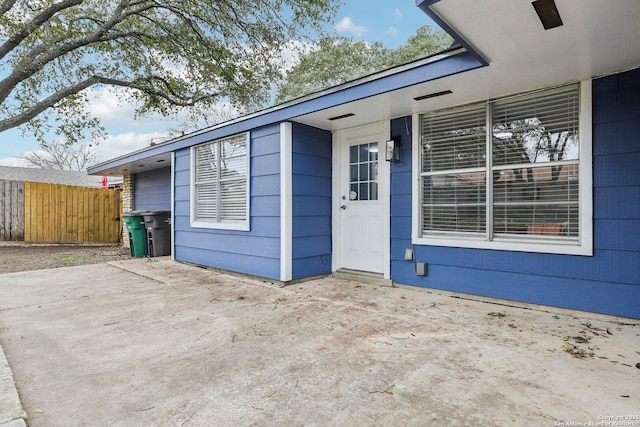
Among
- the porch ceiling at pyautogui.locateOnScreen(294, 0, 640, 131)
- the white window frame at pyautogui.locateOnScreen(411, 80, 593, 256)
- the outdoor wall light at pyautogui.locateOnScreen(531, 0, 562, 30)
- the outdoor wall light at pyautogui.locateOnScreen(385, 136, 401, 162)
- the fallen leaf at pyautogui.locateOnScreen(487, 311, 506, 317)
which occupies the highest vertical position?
the porch ceiling at pyautogui.locateOnScreen(294, 0, 640, 131)

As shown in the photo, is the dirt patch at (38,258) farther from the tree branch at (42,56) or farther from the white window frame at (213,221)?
the tree branch at (42,56)

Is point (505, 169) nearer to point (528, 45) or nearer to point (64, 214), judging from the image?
point (528, 45)

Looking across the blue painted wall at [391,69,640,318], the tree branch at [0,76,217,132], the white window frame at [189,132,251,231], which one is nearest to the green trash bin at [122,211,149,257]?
the white window frame at [189,132,251,231]

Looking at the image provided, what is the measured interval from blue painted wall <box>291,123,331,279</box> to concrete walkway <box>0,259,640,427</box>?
3.19ft

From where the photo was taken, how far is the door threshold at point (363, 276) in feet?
13.9

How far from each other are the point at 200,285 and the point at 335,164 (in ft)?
8.24

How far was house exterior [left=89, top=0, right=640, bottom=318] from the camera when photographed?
2.53 meters

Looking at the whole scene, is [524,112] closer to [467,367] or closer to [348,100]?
[348,100]

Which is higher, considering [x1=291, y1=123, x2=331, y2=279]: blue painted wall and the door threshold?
[x1=291, y1=123, x2=331, y2=279]: blue painted wall

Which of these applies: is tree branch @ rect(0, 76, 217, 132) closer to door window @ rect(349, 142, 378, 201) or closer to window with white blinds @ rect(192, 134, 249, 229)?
window with white blinds @ rect(192, 134, 249, 229)

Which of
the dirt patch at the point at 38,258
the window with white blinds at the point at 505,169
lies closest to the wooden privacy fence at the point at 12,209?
the dirt patch at the point at 38,258

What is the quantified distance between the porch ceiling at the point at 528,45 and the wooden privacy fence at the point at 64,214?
33.7ft

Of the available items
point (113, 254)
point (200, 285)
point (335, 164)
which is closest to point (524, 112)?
point (335, 164)

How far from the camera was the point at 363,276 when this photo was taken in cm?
447
